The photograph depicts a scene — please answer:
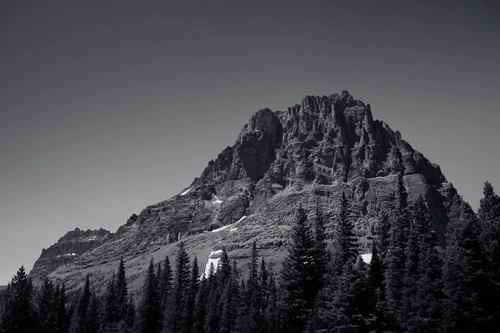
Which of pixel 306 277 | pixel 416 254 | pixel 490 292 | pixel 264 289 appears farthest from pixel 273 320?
pixel 490 292

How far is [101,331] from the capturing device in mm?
105500

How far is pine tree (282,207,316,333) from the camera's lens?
153 ft

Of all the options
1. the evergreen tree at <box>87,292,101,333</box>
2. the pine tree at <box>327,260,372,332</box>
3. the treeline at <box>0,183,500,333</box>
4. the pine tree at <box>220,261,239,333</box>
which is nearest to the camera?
the pine tree at <box>327,260,372,332</box>

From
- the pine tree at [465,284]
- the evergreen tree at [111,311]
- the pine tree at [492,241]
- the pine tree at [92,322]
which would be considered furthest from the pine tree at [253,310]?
the pine tree at [492,241]

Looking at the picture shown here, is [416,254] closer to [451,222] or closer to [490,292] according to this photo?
[451,222]

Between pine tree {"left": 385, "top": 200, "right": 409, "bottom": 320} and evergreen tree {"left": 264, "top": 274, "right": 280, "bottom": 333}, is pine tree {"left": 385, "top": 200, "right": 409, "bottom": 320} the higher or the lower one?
the higher one

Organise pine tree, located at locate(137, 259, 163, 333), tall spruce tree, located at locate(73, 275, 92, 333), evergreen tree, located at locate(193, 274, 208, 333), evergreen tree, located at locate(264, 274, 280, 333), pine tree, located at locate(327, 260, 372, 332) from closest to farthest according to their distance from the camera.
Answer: pine tree, located at locate(327, 260, 372, 332), evergreen tree, located at locate(264, 274, 280, 333), pine tree, located at locate(137, 259, 163, 333), evergreen tree, located at locate(193, 274, 208, 333), tall spruce tree, located at locate(73, 275, 92, 333)

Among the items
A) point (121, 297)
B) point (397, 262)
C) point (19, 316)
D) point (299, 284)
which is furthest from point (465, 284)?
point (121, 297)

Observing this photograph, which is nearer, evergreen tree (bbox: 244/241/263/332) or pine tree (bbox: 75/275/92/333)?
evergreen tree (bbox: 244/241/263/332)

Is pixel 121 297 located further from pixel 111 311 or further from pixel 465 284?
pixel 465 284

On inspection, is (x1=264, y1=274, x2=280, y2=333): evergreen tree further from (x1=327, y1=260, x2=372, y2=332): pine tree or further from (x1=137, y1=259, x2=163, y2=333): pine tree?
(x1=327, y1=260, x2=372, y2=332): pine tree

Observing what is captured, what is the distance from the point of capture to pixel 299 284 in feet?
156

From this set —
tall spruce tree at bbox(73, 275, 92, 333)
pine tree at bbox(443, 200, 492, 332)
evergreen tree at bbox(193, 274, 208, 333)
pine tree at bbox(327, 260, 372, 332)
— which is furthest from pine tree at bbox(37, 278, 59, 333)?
pine tree at bbox(443, 200, 492, 332)

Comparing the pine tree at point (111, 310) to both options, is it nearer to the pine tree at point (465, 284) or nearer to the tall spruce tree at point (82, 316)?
the tall spruce tree at point (82, 316)
